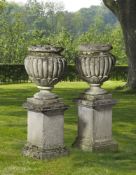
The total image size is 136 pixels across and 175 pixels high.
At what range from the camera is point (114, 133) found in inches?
453

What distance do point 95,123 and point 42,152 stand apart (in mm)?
1343

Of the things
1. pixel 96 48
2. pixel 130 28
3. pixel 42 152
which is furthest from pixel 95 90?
pixel 130 28

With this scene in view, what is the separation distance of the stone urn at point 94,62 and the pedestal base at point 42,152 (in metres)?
1.54

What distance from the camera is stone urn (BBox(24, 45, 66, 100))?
8336 millimetres

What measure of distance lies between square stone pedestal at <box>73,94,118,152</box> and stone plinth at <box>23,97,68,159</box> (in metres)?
0.70

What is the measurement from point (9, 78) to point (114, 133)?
24132 mm

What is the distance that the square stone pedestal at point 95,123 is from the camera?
9.23 meters

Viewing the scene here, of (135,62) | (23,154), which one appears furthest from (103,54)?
(135,62)

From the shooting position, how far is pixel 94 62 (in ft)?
29.2

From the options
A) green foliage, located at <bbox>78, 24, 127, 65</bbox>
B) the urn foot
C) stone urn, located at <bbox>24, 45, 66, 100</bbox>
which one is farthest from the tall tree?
green foliage, located at <bbox>78, 24, 127, 65</bbox>

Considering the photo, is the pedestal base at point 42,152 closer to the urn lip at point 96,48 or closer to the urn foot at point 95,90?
the urn foot at point 95,90

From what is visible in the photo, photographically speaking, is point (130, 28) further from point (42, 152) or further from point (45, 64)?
point (42, 152)

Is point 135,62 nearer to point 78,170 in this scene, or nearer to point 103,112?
point 103,112

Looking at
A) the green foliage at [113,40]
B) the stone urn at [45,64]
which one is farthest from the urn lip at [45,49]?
the green foliage at [113,40]
